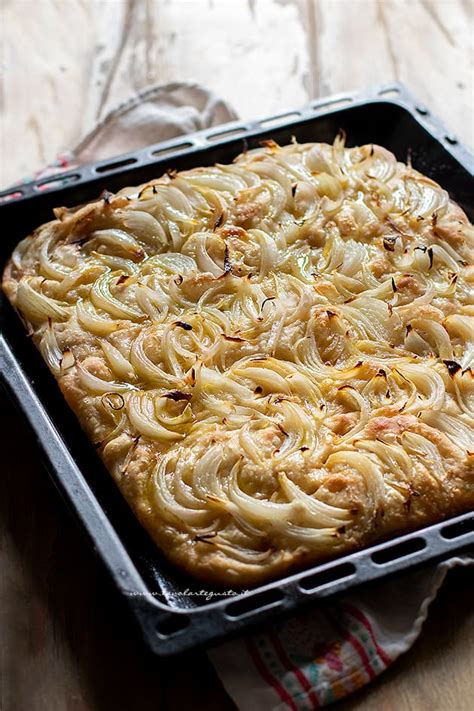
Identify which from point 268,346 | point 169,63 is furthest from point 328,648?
point 169,63

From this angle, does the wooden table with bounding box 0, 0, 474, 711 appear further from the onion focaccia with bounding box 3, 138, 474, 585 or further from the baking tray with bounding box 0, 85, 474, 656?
the onion focaccia with bounding box 3, 138, 474, 585

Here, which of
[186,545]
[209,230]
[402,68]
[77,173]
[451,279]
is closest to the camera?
[186,545]

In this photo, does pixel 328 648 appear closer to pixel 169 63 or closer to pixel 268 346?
pixel 268 346

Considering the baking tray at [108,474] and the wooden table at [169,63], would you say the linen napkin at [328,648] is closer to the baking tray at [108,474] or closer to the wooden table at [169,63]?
the baking tray at [108,474]

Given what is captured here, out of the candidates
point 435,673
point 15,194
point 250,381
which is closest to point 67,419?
point 250,381

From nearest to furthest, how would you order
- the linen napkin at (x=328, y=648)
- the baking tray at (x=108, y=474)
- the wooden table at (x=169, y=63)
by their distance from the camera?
the baking tray at (x=108, y=474)
the linen napkin at (x=328, y=648)
the wooden table at (x=169, y=63)

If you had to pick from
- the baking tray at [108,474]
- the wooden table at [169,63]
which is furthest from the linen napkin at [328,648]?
the wooden table at [169,63]

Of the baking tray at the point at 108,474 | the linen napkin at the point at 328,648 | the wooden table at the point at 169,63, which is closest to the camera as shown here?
the baking tray at the point at 108,474

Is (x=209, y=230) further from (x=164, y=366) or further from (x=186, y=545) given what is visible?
(x=186, y=545)
